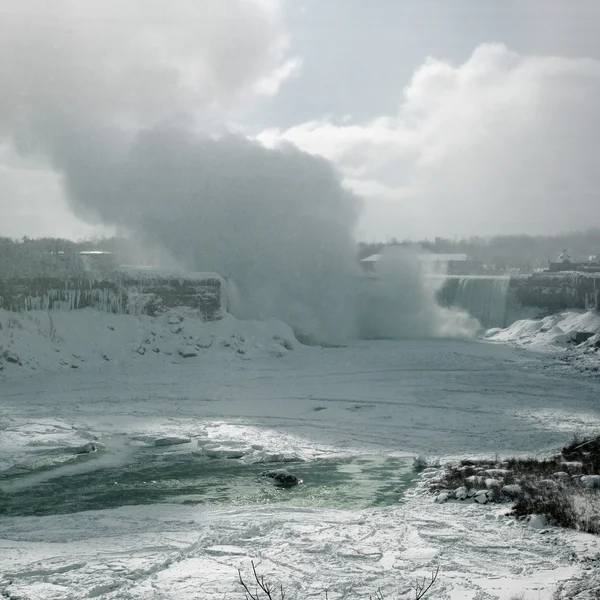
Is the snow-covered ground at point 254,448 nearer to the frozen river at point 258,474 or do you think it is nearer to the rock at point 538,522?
the frozen river at point 258,474

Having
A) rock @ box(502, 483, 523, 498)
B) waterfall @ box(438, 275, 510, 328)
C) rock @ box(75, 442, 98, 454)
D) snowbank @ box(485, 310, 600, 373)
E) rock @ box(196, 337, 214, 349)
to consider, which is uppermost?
waterfall @ box(438, 275, 510, 328)

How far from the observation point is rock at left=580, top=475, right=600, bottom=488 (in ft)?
40.0

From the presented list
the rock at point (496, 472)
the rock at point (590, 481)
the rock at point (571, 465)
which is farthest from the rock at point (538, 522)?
the rock at point (571, 465)

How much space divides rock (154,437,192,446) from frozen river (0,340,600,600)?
49mm

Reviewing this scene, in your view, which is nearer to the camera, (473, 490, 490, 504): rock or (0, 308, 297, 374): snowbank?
(473, 490, 490, 504): rock

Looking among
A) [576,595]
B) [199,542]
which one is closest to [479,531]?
[576,595]

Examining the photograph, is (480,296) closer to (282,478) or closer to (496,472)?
(496,472)

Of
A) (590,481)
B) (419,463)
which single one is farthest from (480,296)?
(590,481)

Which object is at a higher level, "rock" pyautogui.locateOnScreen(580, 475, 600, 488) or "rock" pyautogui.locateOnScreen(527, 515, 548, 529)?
"rock" pyautogui.locateOnScreen(580, 475, 600, 488)

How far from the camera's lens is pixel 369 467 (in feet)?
49.9

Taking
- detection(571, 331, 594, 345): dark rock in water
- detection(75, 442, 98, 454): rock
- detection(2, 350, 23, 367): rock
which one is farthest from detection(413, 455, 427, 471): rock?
detection(571, 331, 594, 345): dark rock in water

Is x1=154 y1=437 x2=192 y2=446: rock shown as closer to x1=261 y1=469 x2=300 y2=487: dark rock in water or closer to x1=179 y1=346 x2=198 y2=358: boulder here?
x1=261 y1=469 x2=300 y2=487: dark rock in water

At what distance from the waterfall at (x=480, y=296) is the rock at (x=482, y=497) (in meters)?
37.0

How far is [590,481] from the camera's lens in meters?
12.3
